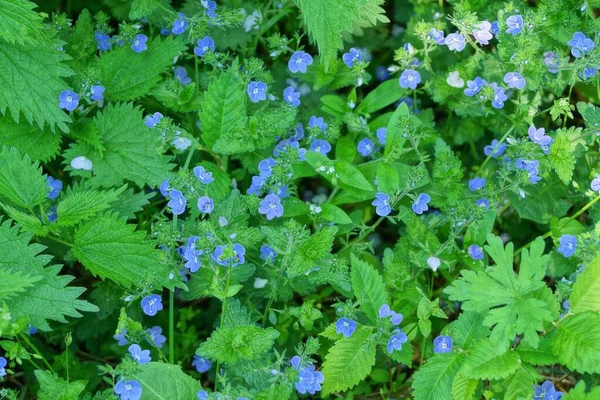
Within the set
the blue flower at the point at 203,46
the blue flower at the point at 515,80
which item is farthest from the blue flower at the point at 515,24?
the blue flower at the point at 203,46

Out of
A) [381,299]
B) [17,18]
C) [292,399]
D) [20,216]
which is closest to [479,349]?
[381,299]

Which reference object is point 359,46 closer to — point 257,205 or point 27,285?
point 257,205

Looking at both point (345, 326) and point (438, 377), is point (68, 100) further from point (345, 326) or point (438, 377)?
point (438, 377)

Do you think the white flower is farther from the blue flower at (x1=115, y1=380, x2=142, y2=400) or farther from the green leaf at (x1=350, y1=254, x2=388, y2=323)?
the blue flower at (x1=115, y1=380, x2=142, y2=400)

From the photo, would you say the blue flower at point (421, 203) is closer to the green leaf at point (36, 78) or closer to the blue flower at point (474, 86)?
the blue flower at point (474, 86)

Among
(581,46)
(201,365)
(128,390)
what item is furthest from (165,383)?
(581,46)
